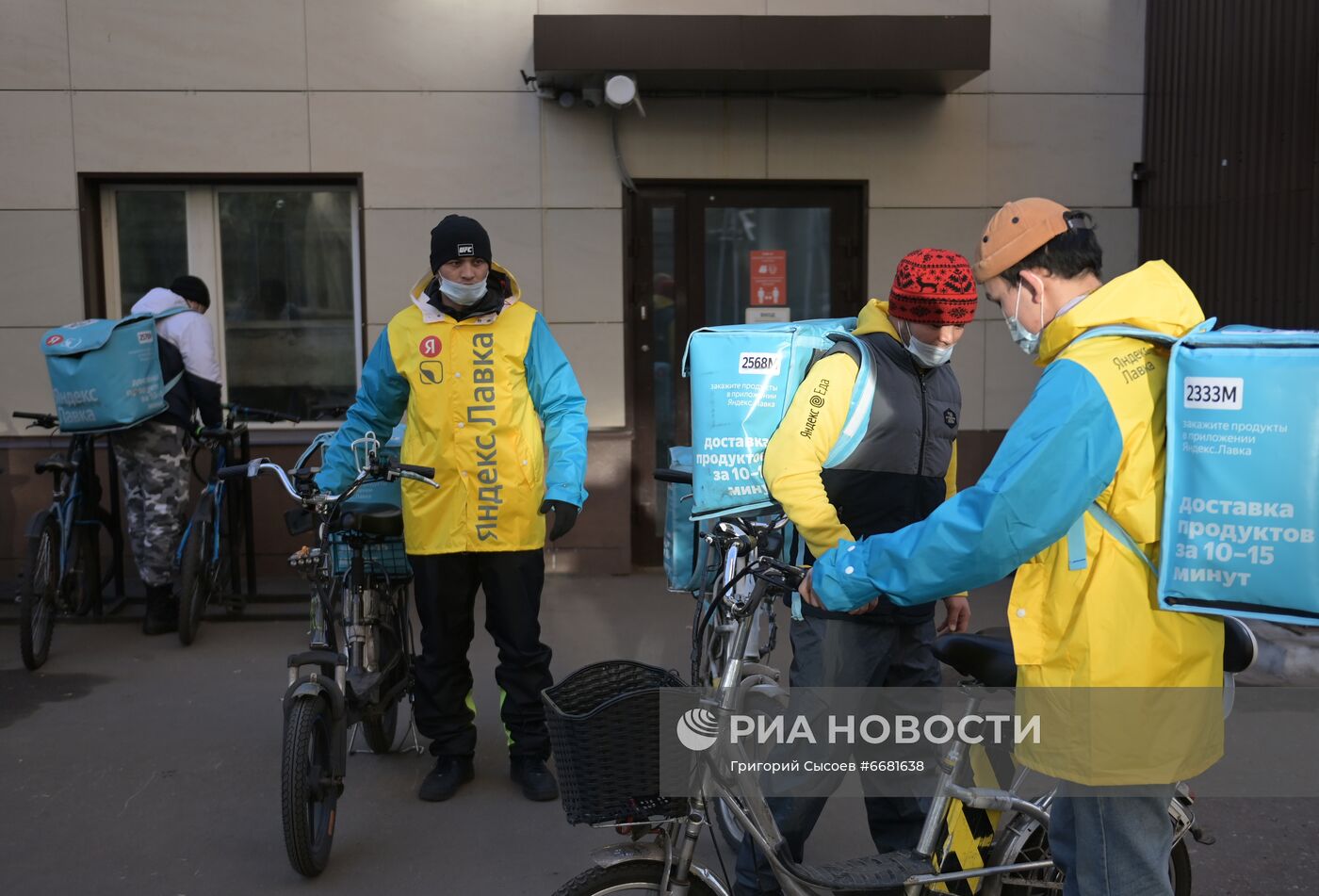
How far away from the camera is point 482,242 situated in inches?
184

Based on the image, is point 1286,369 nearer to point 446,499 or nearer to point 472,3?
point 446,499

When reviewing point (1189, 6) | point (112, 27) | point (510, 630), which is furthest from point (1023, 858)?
point (112, 27)

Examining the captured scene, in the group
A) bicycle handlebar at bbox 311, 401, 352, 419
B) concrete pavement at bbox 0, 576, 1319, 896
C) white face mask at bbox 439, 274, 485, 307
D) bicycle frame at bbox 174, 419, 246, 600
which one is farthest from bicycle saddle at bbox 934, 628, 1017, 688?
bicycle frame at bbox 174, 419, 246, 600

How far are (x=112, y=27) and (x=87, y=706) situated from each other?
440 centimetres

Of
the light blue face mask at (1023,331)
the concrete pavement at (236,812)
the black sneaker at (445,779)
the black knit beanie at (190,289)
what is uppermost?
the black knit beanie at (190,289)

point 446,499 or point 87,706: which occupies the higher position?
point 446,499

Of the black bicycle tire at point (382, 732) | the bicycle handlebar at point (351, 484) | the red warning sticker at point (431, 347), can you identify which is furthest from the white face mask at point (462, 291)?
the black bicycle tire at point (382, 732)

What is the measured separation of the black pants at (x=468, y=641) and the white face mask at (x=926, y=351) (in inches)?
70.1

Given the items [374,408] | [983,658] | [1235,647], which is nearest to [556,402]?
[374,408]

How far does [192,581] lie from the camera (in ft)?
22.5

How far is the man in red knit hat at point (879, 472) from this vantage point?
357 cm

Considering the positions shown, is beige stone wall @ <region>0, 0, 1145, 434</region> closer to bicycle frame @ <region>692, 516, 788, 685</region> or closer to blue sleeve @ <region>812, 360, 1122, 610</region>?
bicycle frame @ <region>692, 516, 788, 685</region>

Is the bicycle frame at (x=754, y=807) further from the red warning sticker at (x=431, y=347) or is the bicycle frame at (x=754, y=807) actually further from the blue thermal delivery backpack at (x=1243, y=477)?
the red warning sticker at (x=431, y=347)

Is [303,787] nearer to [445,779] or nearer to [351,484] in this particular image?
[445,779]
